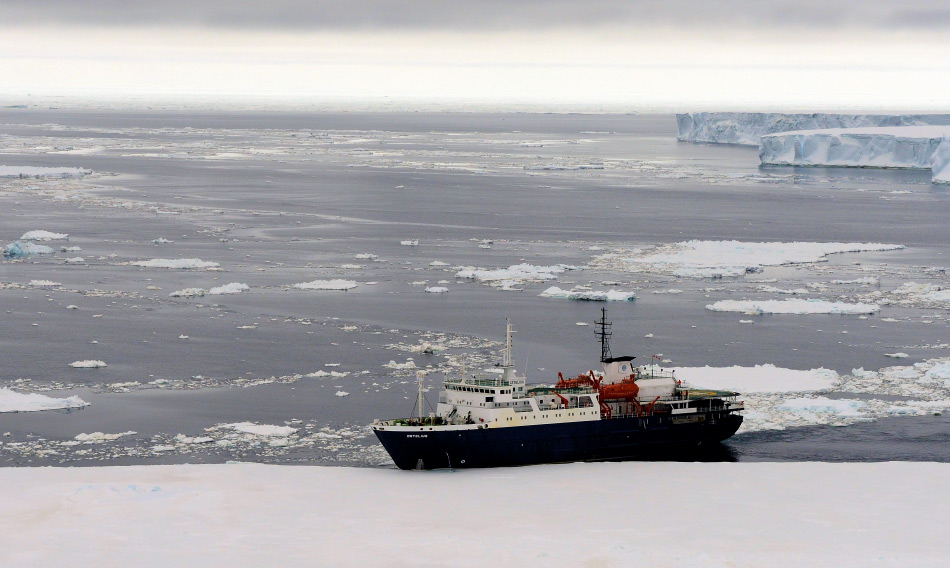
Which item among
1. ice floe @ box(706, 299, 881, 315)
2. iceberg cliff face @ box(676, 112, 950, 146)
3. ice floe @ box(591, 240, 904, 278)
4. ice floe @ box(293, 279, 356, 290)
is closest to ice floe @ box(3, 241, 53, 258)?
ice floe @ box(293, 279, 356, 290)

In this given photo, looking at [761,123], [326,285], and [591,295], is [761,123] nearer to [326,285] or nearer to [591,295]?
[591,295]

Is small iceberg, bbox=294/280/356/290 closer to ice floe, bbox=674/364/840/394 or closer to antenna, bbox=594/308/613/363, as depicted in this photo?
antenna, bbox=594/308/613/363

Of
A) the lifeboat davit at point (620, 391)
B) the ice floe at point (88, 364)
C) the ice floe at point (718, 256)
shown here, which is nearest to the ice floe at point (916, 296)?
the ice floe at point (718, 256)

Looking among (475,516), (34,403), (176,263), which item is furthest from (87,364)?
(176,263)

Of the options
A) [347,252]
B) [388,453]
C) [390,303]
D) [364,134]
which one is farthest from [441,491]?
[364,134]

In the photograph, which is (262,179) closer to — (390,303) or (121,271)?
(121,271)

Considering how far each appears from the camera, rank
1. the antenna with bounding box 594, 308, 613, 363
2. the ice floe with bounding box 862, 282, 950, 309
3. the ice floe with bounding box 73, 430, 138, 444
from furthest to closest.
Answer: the ice floe with bounding box 862, 282, 950, 309 < the antenna with bounding box 594, 308, 613, 363 < the ice floe with bounding box 73, 430, 138, 444

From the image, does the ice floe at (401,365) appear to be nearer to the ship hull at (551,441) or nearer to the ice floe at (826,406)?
the ship hull at (551,441)
